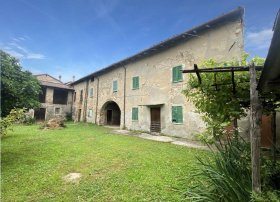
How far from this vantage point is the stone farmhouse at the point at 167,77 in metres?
9.88

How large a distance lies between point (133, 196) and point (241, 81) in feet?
10.7

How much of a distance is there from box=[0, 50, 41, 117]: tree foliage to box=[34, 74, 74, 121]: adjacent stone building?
62.8 ft

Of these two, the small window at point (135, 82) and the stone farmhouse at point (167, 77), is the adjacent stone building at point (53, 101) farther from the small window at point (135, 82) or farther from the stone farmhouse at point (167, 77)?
the small window at point (135, 82)

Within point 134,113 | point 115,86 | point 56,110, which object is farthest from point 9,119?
point 56,110

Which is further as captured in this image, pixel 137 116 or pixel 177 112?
pixel 137 116

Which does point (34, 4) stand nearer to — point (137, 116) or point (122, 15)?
point (122, 15)

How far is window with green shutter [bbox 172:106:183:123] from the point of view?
37.8 feet

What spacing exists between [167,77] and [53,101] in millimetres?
19202

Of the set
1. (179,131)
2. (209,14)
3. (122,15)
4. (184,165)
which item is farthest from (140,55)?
(184,165)

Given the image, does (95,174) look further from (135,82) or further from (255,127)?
(135,82)

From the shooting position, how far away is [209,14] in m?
10.3

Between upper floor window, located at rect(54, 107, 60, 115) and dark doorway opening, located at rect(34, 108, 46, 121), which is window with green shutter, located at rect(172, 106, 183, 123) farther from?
dark doorway opening, located at rect(34, 108, 46, 121)

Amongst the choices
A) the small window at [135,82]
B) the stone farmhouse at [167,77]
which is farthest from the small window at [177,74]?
the small window at [135,82]

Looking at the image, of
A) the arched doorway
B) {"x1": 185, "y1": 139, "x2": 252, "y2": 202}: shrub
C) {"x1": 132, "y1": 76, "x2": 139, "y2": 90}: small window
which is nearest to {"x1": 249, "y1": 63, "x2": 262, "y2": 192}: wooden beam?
{"x1": 185, "y1": 139, "x2": 252, "y2": 202}: shrub
